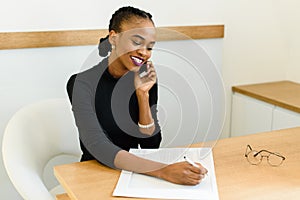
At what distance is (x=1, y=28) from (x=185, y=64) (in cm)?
78

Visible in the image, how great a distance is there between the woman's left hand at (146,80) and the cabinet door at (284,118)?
86cm

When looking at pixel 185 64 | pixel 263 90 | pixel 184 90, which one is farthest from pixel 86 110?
pixel 263 90

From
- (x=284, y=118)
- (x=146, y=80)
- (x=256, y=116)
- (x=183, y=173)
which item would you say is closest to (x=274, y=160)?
(x=183, y=173)

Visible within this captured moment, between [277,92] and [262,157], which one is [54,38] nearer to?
[262,157]

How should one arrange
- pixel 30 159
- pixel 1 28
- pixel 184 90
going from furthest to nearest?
pixel 1 28 < pixel 184 90 < pixel 30 159

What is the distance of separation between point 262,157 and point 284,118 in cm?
79

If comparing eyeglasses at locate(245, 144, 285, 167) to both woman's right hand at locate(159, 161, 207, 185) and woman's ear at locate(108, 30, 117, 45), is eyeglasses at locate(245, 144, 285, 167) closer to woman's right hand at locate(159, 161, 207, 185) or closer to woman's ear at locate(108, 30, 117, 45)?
woman's right hand at locate(159, 161, 207, 185)

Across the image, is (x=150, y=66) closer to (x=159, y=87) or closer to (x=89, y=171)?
(x=159, y=87)

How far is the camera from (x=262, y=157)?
4.27 ft

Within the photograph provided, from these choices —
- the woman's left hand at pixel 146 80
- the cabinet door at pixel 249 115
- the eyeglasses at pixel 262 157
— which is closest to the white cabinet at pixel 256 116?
the cabinet door at pixel 249 115

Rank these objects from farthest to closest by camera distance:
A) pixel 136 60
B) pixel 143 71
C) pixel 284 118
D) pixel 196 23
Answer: pixel 196 23
pixel 284 118
pixel 143 71
pixel 136 60

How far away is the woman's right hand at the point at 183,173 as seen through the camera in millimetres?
1097

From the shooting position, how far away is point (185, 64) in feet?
5.75

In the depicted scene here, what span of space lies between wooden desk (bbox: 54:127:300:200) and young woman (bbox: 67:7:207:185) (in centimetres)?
7
